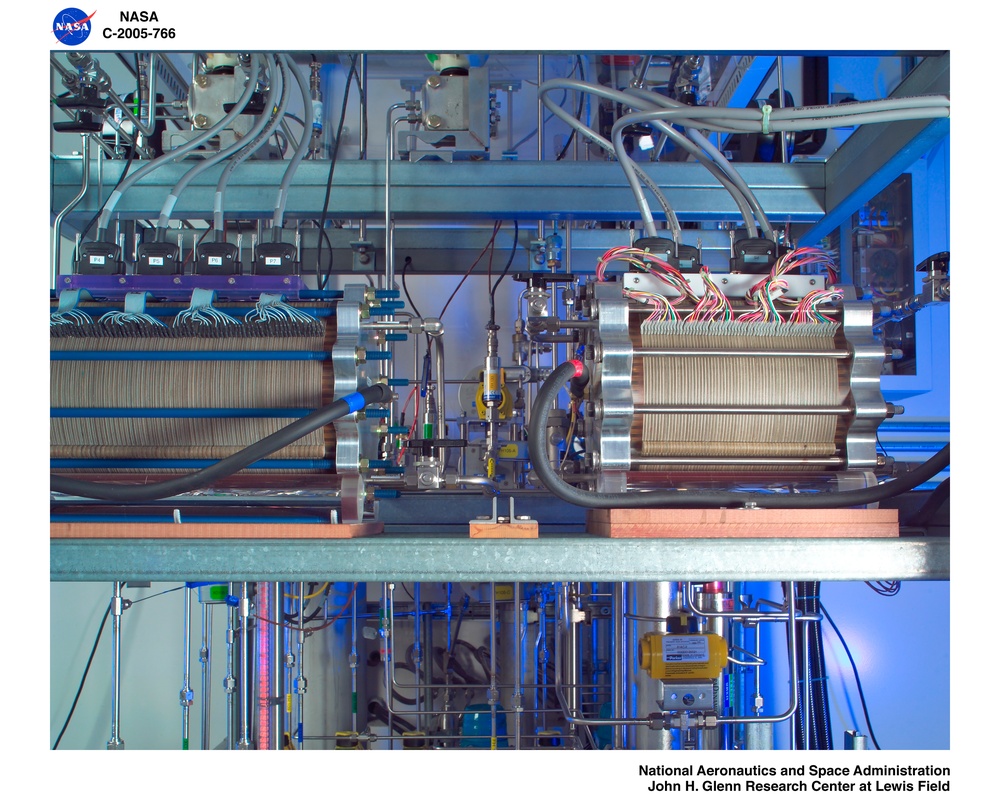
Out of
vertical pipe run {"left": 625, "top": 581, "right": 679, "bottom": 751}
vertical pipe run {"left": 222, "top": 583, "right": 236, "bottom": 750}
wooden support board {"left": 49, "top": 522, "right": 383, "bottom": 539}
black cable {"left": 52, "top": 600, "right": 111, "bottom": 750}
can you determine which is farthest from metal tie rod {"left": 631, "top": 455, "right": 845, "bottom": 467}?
black cable {"left": 52, "top": 600, "right": 111, "bottom": 750}

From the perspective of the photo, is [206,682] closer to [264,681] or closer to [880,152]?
[264,681]

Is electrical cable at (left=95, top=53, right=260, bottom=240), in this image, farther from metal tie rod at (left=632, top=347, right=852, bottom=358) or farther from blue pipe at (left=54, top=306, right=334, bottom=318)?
metal tie rod at (left=632, top=347, right=852, bottom=358)

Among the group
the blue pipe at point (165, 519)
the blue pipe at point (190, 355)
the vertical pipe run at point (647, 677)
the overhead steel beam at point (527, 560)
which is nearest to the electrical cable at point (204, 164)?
the blue pipe at point (190, 355)

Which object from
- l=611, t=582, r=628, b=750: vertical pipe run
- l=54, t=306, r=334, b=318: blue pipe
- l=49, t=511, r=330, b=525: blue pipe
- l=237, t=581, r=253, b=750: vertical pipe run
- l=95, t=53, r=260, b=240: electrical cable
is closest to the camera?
l=49, t=511, r=330, b=525: blue pipe

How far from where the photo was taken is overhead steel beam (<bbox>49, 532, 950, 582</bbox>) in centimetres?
111

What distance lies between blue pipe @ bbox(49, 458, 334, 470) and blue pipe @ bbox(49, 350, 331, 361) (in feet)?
0.59

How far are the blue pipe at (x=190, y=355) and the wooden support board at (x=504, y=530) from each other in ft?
1.44

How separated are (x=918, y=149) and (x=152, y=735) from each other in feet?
14.2

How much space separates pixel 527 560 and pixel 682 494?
27cm

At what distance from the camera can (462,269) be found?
3.23m

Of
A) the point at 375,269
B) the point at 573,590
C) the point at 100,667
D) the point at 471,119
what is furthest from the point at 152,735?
the point at 471,119

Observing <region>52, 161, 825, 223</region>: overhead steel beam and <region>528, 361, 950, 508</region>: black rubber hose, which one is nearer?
<region>528, 361, 950, 508</region>: black rubber hose
